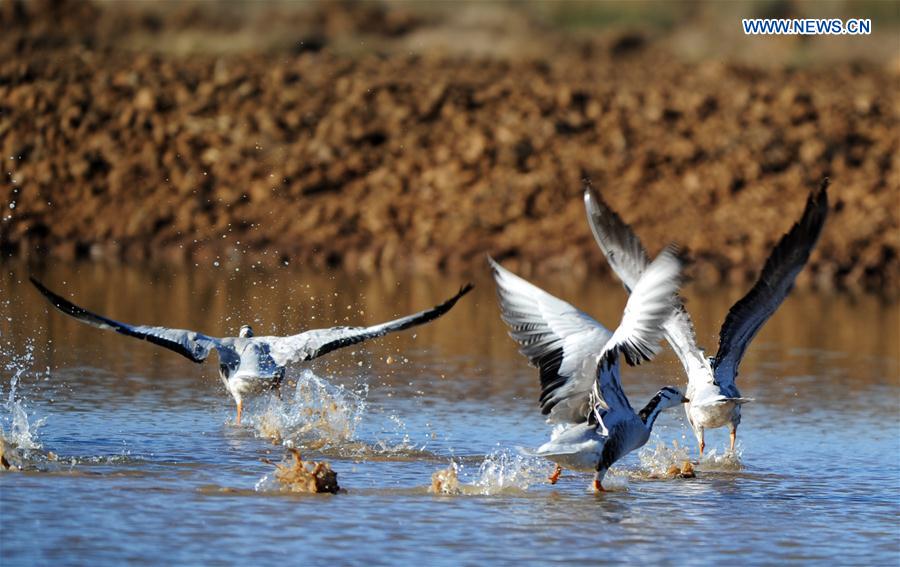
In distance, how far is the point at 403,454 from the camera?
12.4m

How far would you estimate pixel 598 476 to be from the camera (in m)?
11.2

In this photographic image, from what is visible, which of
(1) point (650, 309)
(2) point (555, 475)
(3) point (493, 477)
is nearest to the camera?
(1) point (650, 309)

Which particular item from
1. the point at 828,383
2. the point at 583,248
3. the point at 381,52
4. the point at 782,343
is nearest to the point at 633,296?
the point at 828,383

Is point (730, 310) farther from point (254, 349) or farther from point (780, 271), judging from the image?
point (254, 349)

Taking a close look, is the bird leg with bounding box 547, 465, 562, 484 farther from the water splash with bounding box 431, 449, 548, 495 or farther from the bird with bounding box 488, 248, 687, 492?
the water splash with bounding box 431, 449, 548, 495

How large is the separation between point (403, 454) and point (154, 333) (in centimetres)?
212

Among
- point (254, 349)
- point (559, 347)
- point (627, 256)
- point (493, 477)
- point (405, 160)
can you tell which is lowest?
point (493, 477)

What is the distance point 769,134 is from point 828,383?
14.6m

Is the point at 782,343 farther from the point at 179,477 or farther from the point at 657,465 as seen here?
the point at 179,477

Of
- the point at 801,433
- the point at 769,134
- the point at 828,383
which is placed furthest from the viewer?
the point at 769,134

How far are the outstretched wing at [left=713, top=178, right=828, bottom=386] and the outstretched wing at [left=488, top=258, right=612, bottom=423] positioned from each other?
1.54 m

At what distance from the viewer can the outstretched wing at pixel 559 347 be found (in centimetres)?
1099

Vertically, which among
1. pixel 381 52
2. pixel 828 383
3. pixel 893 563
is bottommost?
pixel 893 563

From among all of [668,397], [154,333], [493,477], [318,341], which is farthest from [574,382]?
[154,333]
